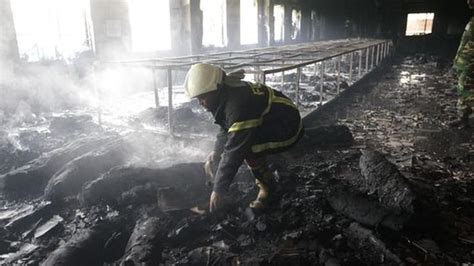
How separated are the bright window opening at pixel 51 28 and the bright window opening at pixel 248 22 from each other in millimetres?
9201

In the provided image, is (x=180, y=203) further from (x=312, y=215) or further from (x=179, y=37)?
(x=179, y=37)

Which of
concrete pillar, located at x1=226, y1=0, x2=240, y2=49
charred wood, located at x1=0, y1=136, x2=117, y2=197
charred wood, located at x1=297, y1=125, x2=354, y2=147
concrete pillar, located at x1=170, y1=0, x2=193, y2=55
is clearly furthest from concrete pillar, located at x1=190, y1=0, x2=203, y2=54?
charred wood, located at x1=0, y1=136, x2=117, y2=197

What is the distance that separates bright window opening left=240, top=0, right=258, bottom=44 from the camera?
62.7 ft

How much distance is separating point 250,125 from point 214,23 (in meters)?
14.8

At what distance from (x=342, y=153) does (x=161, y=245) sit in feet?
11.7


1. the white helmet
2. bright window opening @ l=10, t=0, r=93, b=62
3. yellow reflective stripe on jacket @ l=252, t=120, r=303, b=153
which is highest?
bright window opening @ l=10, t=0, r=93, b=62

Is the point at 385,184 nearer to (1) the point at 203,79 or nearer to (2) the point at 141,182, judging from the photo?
(1) the point at 203,79

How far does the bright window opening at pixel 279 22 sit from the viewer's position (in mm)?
23500

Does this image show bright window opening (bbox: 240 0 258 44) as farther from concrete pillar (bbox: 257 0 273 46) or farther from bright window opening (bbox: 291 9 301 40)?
bright window opening (bbox: 291 9 301 40)

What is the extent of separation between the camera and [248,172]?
4656mm

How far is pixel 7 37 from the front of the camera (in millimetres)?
9367

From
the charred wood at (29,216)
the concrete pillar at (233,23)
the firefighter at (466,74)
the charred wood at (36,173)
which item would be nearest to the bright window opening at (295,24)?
the concrete pillar at (233,23)

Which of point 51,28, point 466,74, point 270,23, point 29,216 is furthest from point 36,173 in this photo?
point 270,23

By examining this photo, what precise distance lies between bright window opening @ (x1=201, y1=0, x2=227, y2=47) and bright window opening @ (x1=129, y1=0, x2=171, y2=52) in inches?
89.6
